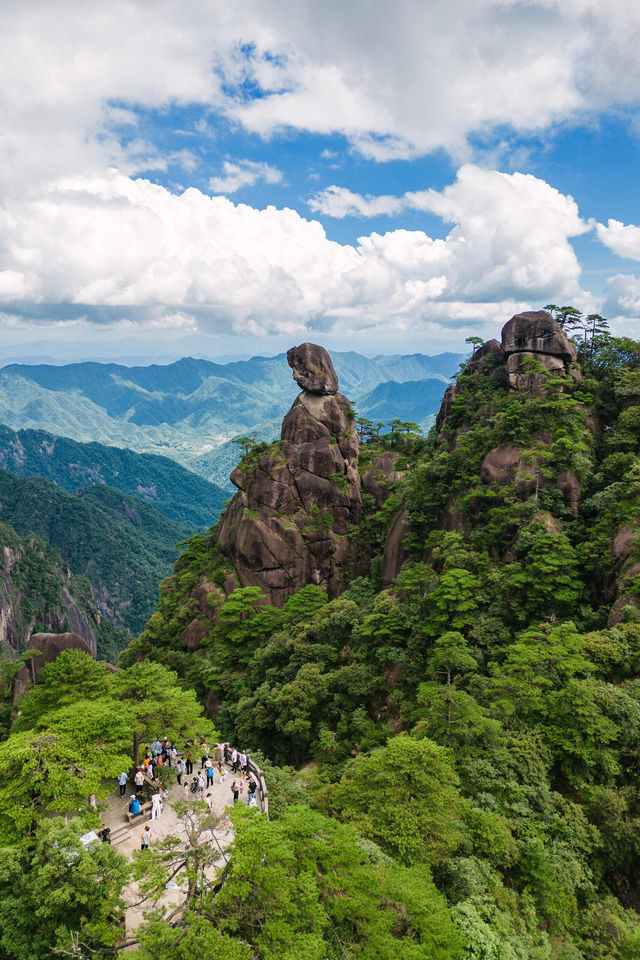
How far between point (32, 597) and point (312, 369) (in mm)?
102464

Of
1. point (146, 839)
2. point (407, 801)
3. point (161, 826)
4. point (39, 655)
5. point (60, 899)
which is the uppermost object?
point (60, 899)

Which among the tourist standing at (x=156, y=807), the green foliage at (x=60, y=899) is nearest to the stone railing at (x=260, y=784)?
the tourist standing at (x=156, y=807)

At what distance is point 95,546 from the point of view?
178m

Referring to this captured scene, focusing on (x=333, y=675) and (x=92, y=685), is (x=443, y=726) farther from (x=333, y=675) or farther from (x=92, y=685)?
(x=92, y=685)

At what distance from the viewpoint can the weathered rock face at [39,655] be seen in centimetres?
3825

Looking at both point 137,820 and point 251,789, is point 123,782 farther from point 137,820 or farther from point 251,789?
point 251,789

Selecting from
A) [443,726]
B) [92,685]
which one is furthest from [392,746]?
[92,685]

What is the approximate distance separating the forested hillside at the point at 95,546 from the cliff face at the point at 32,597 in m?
26.0

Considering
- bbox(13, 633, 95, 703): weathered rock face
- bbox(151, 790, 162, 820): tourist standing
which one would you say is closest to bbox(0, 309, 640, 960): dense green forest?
bbox(151, 790, 162, 820): tourist standing

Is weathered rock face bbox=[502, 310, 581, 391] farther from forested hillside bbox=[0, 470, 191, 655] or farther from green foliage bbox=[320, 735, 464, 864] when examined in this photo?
forested hillside bbox=[0, 470, 191, 655]

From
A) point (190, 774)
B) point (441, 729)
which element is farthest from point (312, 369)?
point (190, 774)

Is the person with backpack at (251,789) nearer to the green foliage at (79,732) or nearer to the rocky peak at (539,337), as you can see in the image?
the green foliage at (79,732)

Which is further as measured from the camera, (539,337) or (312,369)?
(312,369)

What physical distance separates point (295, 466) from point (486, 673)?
102 ft
